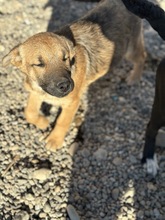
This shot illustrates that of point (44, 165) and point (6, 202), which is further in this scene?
point (44, 165)

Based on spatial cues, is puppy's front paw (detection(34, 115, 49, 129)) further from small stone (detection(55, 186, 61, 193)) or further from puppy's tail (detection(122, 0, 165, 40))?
puppy's tail (detection(122, 0, 165, 40))

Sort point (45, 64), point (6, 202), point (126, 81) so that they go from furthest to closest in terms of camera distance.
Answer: point (126, 81), point (6, 202), point (45, 64)

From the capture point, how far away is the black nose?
4305 mm

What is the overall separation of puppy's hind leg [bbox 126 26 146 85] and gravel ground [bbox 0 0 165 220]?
12 cm

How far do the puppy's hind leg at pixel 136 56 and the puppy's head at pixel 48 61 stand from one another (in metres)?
1.50

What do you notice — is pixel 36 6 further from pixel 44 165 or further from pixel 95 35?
pixel 44 165

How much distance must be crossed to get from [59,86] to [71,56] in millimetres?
513

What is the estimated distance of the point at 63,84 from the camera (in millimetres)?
4309

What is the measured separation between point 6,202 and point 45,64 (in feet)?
5.17

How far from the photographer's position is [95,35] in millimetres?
5348

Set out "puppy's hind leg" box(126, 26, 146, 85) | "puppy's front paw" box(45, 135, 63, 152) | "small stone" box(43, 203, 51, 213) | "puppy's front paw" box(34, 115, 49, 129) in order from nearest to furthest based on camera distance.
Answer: "small stone" box(43, 203, 51, 213)
"puppy's front paw" box(45, 135, 63, 152)
"puppy's front paw" box(34, 115, 49, 129)
"puppy's hind leg" box(126, 26, 146, 85)

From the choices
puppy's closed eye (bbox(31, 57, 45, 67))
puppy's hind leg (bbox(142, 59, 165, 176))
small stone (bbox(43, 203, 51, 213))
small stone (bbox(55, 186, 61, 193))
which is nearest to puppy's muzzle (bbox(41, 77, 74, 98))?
puppy's closed eye (bbox(31, 57, 45, 67))

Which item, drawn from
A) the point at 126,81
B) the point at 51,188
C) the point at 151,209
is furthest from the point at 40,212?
the point at 126,81

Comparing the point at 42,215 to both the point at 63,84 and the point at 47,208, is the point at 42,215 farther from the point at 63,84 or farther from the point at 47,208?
the point at 63,84
